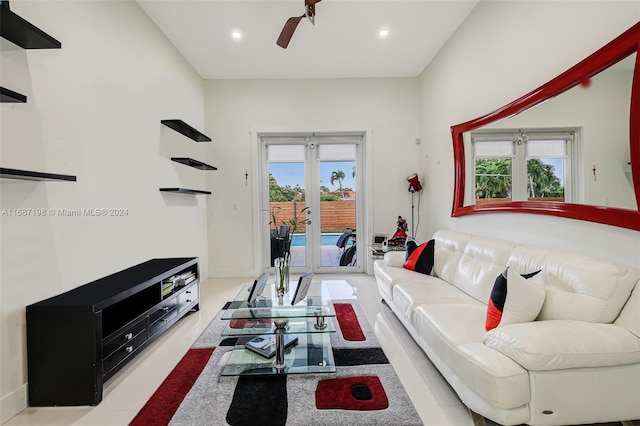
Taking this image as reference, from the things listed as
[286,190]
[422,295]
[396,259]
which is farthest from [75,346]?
[286,190]

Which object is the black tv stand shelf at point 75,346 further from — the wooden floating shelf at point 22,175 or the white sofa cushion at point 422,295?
the white sofa cushion at point 422,295

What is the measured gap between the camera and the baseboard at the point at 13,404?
167cm

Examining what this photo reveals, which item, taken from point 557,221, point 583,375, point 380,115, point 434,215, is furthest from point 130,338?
point 380,115

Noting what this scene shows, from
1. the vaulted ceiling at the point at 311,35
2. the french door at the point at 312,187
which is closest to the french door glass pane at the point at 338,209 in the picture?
the french door at the point at 312,187

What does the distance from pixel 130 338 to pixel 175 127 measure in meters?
2.45

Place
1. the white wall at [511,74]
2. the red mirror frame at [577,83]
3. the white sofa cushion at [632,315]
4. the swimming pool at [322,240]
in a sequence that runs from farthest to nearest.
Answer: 1. the swimming pool at [322,240]
2. the white wall at [511,74]
3. the red mirror frame at [577,83]
4. the white sofa cushion at [632,315]

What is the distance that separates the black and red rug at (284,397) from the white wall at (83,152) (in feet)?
2.92

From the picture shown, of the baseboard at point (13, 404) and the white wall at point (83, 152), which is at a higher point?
the white wall at point (83, 152)

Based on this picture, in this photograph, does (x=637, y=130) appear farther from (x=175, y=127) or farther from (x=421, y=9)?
(x=175, y=127)

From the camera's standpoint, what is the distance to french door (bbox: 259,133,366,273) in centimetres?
501

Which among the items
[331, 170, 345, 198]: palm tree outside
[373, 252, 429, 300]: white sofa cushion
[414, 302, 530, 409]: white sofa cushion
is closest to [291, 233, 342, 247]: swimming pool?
[331, 170, 345, 198]: palm tree outside

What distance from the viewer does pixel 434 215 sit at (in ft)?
14.1

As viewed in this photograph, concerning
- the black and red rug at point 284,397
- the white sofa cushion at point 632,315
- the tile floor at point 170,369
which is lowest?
the tile floor at point 170,369

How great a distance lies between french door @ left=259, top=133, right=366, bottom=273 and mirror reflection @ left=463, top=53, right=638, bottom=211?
2.43 meters
